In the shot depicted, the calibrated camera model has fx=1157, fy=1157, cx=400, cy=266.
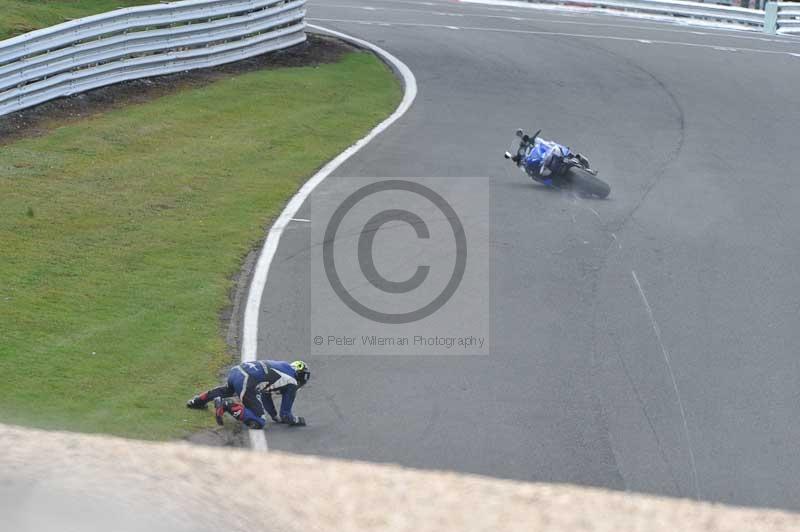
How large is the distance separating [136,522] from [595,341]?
22.9ft

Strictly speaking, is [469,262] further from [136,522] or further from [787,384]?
[136,522]

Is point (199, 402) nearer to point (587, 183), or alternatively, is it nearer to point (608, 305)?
point (608, 305)

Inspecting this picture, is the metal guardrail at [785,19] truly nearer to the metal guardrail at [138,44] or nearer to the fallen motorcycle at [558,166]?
the metal guardrail at [138,44]

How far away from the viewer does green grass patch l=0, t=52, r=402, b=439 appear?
36.0 ft

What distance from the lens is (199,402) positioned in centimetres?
1063

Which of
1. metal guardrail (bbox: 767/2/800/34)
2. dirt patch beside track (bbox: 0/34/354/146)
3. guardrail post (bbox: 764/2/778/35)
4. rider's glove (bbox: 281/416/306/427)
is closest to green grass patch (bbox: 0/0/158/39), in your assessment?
dirt patch beside track (bbox: 0/34/354/146)

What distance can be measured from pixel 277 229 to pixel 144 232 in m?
1.84

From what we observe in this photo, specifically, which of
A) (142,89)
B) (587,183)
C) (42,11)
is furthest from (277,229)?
(42,11)

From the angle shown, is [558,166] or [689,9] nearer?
[558,166]

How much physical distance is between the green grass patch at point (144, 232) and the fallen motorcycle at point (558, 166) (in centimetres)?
348

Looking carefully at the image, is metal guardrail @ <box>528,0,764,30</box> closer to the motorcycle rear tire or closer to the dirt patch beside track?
the dirt patch beside track

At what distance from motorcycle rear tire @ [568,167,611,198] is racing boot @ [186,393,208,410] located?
964 centimetres

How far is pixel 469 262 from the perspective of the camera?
49.7 feet

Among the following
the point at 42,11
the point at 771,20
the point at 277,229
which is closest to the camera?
the point at 277,229
